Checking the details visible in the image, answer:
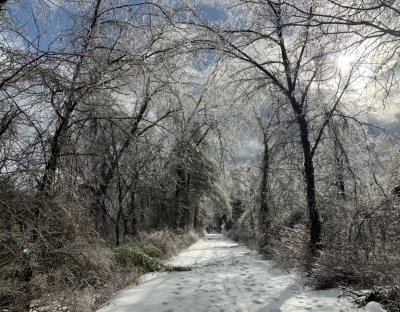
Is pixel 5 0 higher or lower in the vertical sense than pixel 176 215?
higher

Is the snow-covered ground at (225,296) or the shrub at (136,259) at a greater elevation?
the shrub at (136,259)

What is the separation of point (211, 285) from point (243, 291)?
801mm

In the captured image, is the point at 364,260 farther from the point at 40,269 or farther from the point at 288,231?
the point at 40,269

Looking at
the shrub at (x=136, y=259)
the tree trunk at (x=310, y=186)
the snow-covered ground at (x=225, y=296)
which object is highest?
the tree trunk at (x=310, y=186)

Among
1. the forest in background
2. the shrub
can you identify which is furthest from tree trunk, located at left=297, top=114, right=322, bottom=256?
the shrub

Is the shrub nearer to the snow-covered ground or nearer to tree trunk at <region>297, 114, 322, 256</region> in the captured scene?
the snow-covered ground

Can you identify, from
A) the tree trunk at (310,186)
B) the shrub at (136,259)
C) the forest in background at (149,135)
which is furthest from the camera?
the tree trunk at (310,186)

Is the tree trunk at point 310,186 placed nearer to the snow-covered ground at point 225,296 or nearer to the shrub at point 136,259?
the snow-covered ground at point 225,296

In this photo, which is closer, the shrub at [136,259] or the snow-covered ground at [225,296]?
the snow-covered ground at [225,296]

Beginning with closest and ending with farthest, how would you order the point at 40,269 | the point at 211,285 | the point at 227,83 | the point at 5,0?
the point at 5,0 < the point at 40,269 < the point at 211,285 < the point at 227,83

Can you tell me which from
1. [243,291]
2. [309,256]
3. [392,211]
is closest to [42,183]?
[243,291]

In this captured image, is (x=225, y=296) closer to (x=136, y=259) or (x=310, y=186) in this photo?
(x=136, y=259)

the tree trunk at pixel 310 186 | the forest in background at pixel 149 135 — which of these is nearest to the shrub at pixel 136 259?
the forest in background at pixel 149 135

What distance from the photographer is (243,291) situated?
6402 millimetres
